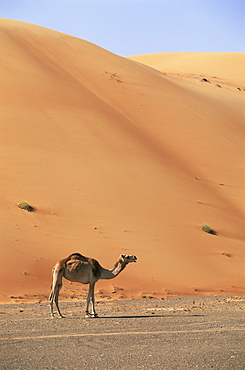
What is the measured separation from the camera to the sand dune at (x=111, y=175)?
24062 millimetres

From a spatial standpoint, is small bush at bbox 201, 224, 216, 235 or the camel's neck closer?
the camel's neck

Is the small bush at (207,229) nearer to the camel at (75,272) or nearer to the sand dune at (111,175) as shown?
the sand dune at (111,175)

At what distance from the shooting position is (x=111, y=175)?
30141mm

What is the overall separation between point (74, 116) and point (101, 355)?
2460 cm

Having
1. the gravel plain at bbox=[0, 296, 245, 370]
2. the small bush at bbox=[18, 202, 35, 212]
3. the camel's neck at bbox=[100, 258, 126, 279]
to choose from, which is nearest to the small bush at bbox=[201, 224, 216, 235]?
the small bush at bbox=[18, 202, 35, 212]

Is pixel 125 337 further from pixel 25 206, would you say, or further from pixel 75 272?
pixel 25 206

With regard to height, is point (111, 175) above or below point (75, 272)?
above

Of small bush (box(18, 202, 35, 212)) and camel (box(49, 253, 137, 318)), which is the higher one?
small bush (box(18, 202, 35, 212))

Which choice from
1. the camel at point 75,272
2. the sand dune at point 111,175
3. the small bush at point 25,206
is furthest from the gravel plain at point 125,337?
the small bush at point 25,206

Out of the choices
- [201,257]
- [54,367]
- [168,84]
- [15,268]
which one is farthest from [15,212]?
[168,84]

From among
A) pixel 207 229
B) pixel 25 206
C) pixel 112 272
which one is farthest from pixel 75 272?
pixel 207 229

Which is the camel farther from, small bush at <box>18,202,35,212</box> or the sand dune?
small bush at <box>18,202,35,212</box>

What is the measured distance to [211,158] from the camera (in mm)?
37656

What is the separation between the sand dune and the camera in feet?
78.9
